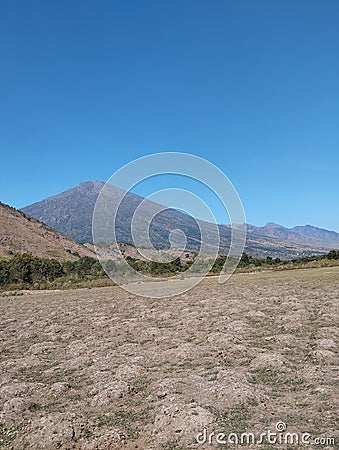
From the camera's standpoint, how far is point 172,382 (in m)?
9.19

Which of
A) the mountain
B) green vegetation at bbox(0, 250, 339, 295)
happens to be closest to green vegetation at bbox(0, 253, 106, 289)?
green vegetation at bbox(0, 250, 339, 295)

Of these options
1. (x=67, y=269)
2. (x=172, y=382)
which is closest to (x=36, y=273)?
(x=67, y=269)

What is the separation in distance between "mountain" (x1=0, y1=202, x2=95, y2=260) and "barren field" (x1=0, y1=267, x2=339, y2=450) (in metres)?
99.1

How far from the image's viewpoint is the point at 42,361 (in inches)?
493

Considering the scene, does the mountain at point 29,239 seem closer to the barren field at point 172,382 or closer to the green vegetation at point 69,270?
the green vegetation at point 69,270

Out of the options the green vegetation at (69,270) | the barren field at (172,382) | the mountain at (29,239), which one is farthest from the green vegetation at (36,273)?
the barren field at (172,382)

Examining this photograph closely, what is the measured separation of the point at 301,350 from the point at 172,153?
606 inches

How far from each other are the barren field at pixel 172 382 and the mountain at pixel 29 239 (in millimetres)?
99089

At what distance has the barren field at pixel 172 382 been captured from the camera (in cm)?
676

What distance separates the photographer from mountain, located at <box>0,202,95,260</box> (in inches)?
4343

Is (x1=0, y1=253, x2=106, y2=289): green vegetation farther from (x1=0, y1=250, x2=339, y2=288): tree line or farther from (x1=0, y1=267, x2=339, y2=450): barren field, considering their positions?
(x1=0, y1=267, x2=339, y2=450): barren field

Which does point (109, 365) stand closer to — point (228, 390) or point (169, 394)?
point (169, 394)

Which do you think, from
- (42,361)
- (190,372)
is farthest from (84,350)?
(190,372)

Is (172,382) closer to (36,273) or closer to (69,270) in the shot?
(36,273)
